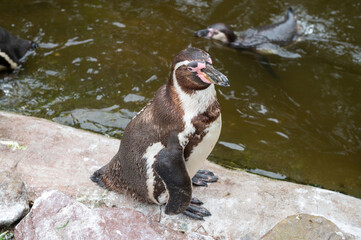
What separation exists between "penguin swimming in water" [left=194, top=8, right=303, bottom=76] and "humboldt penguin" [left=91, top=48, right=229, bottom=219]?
12.9 ft

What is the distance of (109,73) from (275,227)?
368cm

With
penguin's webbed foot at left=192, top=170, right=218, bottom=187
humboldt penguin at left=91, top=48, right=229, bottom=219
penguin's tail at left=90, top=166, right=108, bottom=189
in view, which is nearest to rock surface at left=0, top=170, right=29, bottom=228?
penguin's tail at left=90, top=166, right=108, bottom=189

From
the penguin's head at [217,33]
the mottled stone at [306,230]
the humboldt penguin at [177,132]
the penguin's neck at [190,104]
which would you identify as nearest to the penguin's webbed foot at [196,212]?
the humboldt penguin at [177,132]

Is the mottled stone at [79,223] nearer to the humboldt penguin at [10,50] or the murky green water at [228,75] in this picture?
the murky green water at [228,75]

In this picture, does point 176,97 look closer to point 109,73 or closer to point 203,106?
point 203,106

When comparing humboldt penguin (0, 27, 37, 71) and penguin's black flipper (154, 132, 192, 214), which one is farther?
humboldt penguin (0, 27, 37, 71)

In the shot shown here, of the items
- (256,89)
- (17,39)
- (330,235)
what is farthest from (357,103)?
(17,39)

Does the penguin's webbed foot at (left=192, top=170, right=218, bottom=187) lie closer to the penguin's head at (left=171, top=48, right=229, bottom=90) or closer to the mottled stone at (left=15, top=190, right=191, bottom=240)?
the mottled stone at (left=15, top=190, right=191, bottom=240)

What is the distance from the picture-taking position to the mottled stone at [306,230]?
9.00 ft

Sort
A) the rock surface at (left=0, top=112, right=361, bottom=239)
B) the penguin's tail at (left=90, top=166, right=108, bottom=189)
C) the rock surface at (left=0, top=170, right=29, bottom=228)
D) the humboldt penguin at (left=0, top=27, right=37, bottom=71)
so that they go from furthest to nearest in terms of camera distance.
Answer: the humboldt penguin at (left=0, top=27, right=37, bottom=71) < the penguin's tail at (left=90, top=166, right=108, bottom=189) < the rock surface at (left=0, top=112, right=361, bottom=239) < the rock surface at (left=0, top=170, right=29, bottom=228)

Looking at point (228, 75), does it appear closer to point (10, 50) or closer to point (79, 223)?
point (10, 50)

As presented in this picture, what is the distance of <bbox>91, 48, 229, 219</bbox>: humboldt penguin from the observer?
268 cm

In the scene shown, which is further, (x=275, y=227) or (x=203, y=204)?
(x=203, y=204)

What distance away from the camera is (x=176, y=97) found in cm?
279
